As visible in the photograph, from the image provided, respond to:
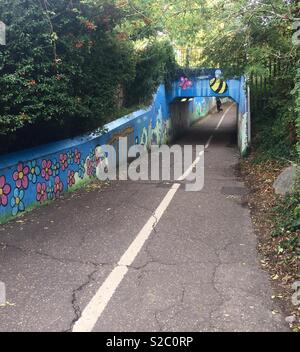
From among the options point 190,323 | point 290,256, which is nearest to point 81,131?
point 290,256

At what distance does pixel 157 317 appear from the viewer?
13.9 ft

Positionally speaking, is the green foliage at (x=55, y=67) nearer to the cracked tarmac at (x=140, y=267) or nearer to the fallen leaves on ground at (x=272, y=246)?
the cracked tarmac at (x=140, y=267)

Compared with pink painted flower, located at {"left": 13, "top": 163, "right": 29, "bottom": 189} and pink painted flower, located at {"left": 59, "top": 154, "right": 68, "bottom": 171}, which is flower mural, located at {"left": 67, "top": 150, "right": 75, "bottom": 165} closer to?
pink painted flower, located at {"left": 59, "top": 154, "right": 68, "bottom": 171}

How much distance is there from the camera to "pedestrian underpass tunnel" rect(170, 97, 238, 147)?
25.2 m

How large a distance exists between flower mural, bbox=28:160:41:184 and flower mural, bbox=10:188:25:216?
37 cm

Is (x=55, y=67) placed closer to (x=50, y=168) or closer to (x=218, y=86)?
(x=50, y=168)

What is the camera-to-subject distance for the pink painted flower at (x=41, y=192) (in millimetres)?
8398

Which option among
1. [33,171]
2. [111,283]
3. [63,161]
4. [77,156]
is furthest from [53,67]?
[111,283]

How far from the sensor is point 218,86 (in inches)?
875

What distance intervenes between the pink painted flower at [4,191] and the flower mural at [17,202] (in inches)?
7.4

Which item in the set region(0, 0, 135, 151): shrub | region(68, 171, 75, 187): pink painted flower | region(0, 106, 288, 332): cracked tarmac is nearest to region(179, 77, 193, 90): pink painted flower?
region(0, 0, 135, 151): shrub

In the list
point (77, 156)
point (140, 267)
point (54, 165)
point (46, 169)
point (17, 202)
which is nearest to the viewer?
point (140, 267)

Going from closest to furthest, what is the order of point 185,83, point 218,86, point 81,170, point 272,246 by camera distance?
point 272,246 → point 81,170 → point 218,86 → point 185,83

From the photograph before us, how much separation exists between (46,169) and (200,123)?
2829cm
